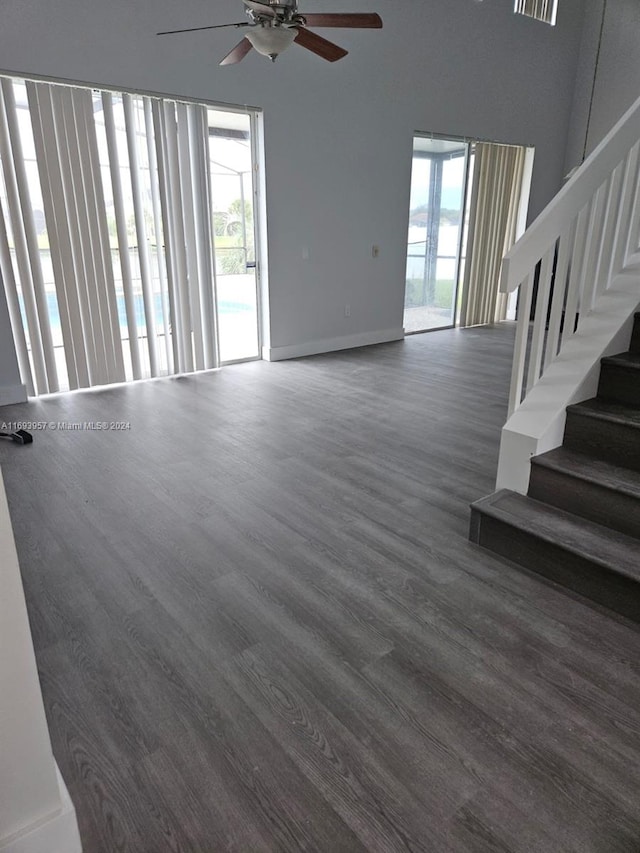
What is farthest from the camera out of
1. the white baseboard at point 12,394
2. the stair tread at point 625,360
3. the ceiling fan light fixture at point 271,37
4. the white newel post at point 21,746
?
the white baseboard at point 12,394

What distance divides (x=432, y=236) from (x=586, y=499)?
22.2 feet

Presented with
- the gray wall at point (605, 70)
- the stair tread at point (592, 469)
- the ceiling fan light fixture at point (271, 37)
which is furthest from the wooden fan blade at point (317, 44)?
the gray wall at point (605, 70)

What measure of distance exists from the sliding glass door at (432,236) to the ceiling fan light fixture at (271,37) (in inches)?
201

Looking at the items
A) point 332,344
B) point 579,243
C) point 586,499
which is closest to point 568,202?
point 579,243

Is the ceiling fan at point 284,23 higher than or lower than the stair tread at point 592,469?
higher

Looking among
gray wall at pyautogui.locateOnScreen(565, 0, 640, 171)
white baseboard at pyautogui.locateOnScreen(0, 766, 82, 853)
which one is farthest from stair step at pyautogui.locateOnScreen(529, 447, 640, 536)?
gray wall at pyautogui.locateOnScreen(565, 0, 640, 171)

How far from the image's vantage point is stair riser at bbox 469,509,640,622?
2035 mm

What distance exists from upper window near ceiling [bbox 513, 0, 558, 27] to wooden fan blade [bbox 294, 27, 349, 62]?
489 centimetres

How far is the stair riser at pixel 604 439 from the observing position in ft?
7.90

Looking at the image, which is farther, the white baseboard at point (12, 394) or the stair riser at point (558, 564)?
the white baseboard at point (12, 394)

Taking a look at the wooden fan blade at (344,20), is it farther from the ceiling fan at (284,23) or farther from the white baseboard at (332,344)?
the white baseboard at (332,344)

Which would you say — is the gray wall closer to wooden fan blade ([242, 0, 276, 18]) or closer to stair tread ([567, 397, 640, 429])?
wooden fan blade ([242, 0, 276, 18])

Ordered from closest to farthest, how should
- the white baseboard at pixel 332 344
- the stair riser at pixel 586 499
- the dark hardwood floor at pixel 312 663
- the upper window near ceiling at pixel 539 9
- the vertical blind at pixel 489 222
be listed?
the dark hardwood floor at pixel 312 663, the stair riser at pixel 586 499, the white baseboard at pixel 332 344, the upper window near ceiling at pixel 539 9, the vertical blind at pixel 489 222

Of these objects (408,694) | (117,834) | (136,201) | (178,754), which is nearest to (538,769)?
(408,694)
